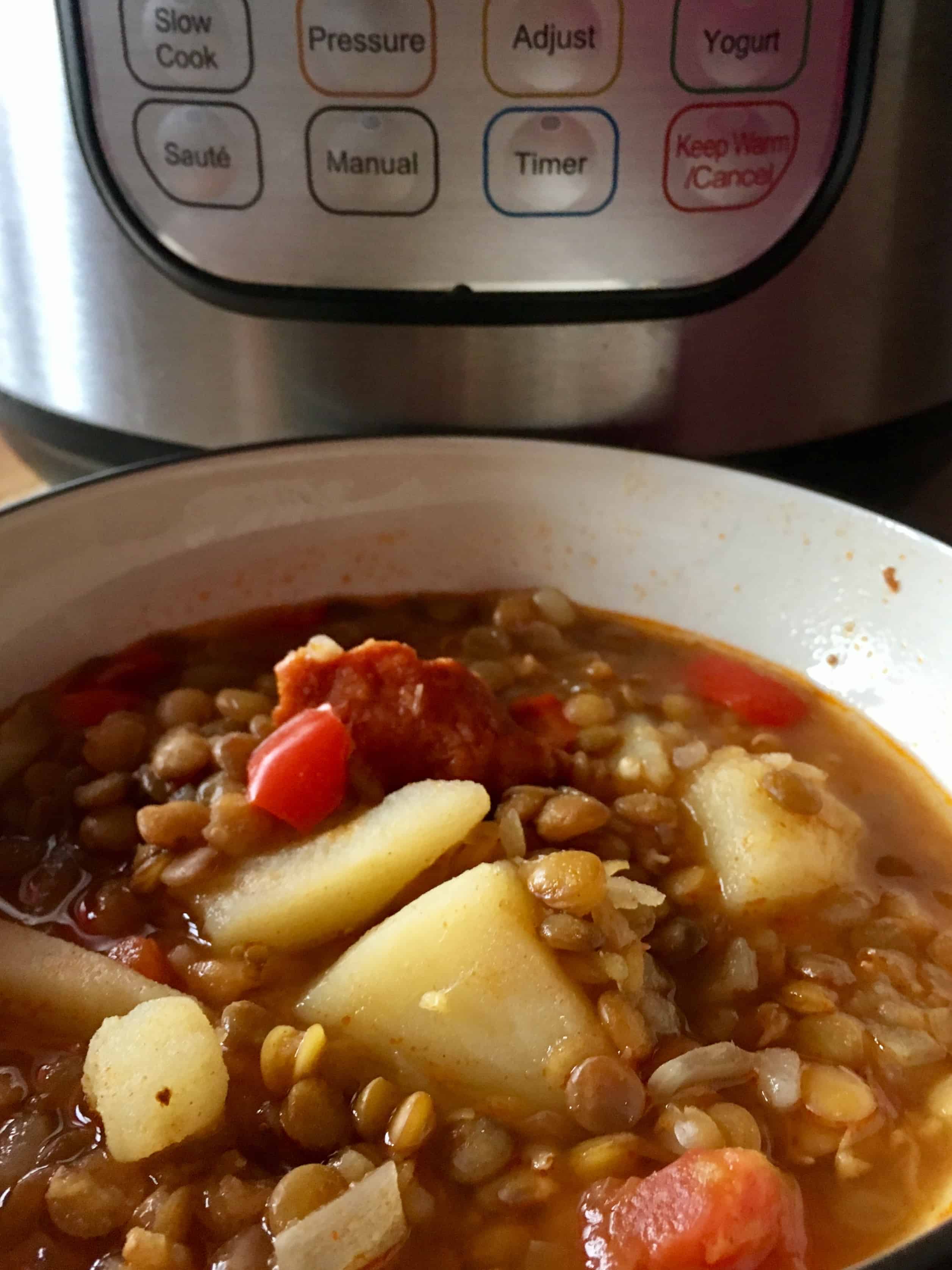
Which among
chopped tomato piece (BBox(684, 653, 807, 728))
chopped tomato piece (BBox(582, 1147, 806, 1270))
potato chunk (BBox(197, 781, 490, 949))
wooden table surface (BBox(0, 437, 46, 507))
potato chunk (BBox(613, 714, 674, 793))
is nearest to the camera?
chopped tomato piece (BBox(582, 1147, 806, 1270))

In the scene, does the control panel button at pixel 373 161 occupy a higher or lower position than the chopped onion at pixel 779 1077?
higher

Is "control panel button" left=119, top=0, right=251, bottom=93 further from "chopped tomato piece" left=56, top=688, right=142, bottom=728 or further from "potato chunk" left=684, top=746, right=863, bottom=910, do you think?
"potato chunk" left=684, top=746, right=863, bottom=910

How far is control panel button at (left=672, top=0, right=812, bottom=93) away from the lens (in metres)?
1.08

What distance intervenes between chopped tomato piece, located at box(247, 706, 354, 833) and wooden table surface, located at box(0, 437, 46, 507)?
0.69 m

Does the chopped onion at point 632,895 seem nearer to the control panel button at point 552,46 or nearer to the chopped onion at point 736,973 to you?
the chopped onion at point 736,973

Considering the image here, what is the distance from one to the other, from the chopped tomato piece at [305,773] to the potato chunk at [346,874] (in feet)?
0.14

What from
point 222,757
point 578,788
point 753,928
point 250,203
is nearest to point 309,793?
point 222,757

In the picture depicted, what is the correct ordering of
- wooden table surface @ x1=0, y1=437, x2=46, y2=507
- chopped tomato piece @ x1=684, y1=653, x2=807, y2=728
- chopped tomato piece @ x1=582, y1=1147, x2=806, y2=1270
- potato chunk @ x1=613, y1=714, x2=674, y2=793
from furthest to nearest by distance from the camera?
wooden table surface @ x1=0, y1=437, x2=46, y2=507, chopped tomato piece @ x1=684, y1=653, x2=807, y2=728, potato chunk @ x1=613, y1=714, x2=674, y2=793, chopped tomato piece @ x1=582, y1=1147, x2=806, y2=1270

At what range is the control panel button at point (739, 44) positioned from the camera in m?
1.08

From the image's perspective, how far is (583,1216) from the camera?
2.82 feet

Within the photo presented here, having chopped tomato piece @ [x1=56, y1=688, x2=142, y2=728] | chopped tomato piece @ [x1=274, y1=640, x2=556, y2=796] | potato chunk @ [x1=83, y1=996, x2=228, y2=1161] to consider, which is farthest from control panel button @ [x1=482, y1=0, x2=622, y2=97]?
potato chunk @ [x1=83, y1=996, x2=228, y2=1161]

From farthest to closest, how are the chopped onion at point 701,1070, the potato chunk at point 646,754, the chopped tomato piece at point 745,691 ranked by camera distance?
the chopped tomato piece at point 745,691, the potato chunk at point 646,754, the chopped onion at point 701,1070

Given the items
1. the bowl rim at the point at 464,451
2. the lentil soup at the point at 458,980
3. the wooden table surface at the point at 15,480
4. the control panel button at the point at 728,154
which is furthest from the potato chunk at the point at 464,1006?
the wooden table surface at the point at 15,480

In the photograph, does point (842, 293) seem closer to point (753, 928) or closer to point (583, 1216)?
point (753, 928)
